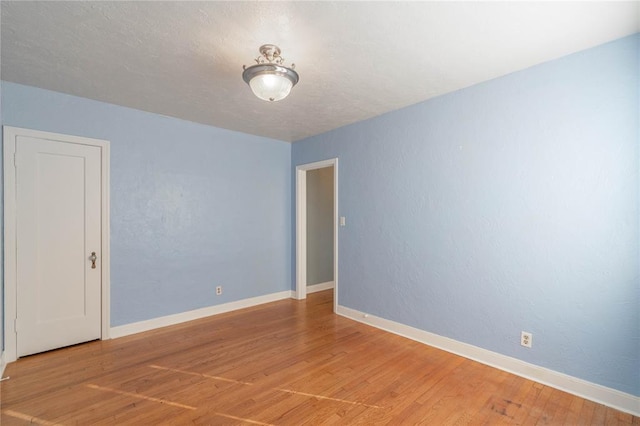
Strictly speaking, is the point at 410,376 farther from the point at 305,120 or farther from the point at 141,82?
the point at 141,82

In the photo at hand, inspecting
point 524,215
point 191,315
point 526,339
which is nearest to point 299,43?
point 524,215

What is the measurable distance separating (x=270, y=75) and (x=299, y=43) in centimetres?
30

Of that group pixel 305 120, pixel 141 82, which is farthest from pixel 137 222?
pixel 305 120

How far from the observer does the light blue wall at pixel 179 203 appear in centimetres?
317

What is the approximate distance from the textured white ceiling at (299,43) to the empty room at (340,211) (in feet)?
0.07

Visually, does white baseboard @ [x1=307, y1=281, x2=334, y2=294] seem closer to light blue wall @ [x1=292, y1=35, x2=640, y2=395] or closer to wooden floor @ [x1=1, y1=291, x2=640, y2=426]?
light blue wall @ [x1=292, y1=35, x2=640, y2=395]

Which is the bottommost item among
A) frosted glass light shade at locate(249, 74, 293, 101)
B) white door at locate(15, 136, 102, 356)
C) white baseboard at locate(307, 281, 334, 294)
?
white baseboard at locate(307, 281, 334, 294)

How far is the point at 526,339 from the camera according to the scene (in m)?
2.46

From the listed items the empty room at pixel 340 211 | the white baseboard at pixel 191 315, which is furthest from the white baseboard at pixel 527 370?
the white baseboard at pixel 191 315

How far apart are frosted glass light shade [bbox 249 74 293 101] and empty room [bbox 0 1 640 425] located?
22mm

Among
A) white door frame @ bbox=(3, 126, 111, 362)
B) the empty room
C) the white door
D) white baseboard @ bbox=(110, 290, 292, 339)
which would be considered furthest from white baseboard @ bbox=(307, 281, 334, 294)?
white door frame @ bbox=(3, 126, 111, 362)

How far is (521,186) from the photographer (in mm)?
2504

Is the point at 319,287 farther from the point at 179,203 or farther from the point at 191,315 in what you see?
the point at 179,203

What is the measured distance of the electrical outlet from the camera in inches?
96.1
